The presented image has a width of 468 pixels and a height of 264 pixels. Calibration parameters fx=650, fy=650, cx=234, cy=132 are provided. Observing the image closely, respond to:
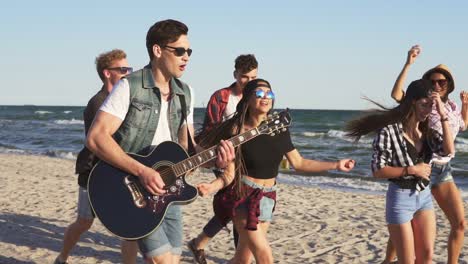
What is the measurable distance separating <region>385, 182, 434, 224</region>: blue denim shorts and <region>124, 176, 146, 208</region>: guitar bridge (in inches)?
76.1

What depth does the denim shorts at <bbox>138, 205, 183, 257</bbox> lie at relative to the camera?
3.86m

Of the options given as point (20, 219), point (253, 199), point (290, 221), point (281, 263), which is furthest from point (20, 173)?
point (253, 199)

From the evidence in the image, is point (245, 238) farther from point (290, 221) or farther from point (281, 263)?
point (290, 221)

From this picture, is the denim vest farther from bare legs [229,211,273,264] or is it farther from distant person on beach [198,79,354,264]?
bare legs [229,211,273,264]

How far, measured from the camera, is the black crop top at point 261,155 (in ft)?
16.0

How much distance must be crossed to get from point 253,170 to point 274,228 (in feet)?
15.9

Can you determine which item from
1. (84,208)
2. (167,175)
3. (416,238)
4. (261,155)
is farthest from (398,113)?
(84,208)

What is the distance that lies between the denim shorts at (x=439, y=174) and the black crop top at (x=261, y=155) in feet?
5.54

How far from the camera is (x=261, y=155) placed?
4.89m

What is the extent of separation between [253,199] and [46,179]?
1201 cm

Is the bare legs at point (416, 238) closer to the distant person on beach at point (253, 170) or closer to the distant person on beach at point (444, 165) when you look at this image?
the distant person on beach at point (253, 170)

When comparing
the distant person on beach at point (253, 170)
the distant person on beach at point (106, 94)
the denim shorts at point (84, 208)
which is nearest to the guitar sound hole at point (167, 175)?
the distant person on beach at point (253, 170)

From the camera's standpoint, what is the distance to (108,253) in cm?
757

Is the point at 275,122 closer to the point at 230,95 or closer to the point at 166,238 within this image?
the point at 166,238
